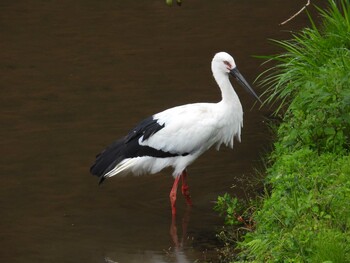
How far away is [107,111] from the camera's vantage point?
1012cm

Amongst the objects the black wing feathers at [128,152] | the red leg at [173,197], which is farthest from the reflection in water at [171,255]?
the black wing feathers at [128,152]

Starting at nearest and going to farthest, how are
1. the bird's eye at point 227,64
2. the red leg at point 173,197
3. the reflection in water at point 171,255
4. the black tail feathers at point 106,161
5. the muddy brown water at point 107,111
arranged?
the reflection in water at point 171,255 → the muddy brown water at point 107,111 → the red leg at point 173,197 → the black tail feathers at point 106,161 → the bird's eye at point 227,64

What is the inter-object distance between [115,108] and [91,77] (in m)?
1.11

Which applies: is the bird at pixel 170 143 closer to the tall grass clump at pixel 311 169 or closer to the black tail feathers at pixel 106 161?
the black tail feathers at pixel 106 161

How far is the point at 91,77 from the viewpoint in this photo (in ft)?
36.7

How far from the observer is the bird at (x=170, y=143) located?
8.01 m

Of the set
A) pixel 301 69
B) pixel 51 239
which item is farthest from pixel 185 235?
pixel 301 69

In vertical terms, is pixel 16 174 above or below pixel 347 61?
below

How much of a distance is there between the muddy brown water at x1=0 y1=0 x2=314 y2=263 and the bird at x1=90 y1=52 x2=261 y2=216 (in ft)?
0.92

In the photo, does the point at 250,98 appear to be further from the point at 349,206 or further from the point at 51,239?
the point at 349,206

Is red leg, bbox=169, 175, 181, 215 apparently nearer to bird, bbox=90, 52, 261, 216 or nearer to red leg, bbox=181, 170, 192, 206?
bird, bbox=90, 52, 261, 216

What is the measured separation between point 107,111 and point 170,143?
2.18m

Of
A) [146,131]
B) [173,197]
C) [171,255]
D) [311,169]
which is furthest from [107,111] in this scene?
[311,169]

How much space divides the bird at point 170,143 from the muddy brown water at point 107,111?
28 centimetres
